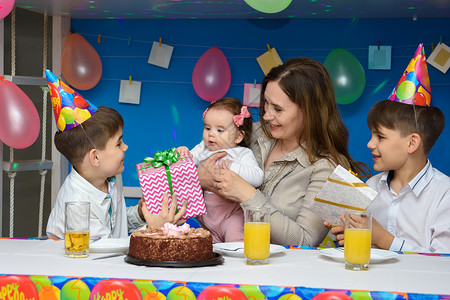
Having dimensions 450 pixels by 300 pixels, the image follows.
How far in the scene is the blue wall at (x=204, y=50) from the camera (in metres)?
3.89

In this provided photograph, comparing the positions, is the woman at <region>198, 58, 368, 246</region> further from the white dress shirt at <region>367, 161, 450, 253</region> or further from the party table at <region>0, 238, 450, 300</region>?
the party table at <region>0, 238, 450, 300</region>

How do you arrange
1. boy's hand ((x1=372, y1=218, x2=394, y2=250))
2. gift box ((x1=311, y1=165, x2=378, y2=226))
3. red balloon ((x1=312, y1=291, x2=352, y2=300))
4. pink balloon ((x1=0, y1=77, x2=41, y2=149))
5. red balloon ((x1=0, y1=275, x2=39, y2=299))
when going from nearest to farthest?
1. red balloon ((x1=312, y1=291, x2=352, y2=300))
2. red balloon ((x1=0, y1=275, x2=39, y2=299))
3. gift box ((x1=311, y1=165, x2=378, y2=226))
4. boy's hand ((x1=372, y1=218, x2=394, y2=250))
5. pink balloon ((x1=0, y1=77, x2=41, y2=149))

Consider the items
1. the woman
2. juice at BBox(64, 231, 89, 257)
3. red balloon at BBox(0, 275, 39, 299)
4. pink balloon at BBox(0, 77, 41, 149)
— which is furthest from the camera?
pink balloon at BBox(0, 77, 41, 149)

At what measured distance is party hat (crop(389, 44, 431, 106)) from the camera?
7.16 ft

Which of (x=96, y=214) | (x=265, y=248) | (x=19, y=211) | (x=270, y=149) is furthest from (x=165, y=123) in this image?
(x=265, y=248)

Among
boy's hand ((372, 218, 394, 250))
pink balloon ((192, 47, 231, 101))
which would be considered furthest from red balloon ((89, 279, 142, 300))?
pink balloon ((192, 47, 231, 101))

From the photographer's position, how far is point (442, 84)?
12.6ft

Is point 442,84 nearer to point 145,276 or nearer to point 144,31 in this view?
point 144,31

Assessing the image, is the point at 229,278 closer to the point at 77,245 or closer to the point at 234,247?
the point at 234,247

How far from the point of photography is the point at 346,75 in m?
3.71

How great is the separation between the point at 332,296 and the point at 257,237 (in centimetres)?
32

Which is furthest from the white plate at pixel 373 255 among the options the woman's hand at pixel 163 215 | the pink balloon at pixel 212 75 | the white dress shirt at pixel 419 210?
the pink balloon at pixel 212 75

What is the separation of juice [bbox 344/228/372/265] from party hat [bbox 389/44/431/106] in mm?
916

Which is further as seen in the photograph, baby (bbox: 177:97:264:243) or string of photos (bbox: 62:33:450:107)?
string of photos (bbox: 62:33:450:107)
